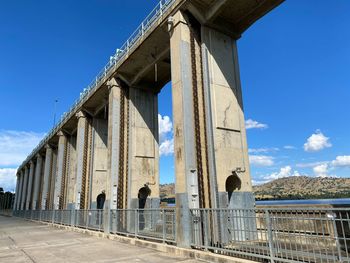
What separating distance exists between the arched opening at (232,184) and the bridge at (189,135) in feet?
0.14

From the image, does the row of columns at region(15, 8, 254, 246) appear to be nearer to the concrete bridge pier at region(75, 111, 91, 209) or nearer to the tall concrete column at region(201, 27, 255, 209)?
the tall concrete column at region(201, 27, 255, 209)

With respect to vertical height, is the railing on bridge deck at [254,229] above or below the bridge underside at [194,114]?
below

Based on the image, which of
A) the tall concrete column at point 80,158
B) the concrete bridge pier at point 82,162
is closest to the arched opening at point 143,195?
the concrete bridge pier at point 82,162

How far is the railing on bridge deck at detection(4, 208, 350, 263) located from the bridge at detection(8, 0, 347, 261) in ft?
0.21

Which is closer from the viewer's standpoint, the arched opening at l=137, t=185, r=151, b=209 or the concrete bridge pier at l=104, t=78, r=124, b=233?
the concrete bridge pier at l=104, t=78, r=124, b=233

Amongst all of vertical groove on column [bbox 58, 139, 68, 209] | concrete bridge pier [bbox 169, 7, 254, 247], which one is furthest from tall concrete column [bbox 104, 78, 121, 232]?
vertical groove on column [bbox 58, 139, 68, 209]

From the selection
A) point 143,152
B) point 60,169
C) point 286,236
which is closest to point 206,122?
point 286,236

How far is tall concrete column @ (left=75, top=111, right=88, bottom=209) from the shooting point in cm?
2558

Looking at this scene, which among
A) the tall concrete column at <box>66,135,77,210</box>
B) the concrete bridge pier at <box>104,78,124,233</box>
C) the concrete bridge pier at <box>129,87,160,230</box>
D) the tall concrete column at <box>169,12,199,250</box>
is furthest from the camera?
the tall concrete column at <box>66,135,77,210</box>

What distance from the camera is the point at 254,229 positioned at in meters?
9.79

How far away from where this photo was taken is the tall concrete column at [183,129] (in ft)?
36.3

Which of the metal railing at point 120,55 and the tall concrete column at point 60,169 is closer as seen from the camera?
the metal railing at point 120,55

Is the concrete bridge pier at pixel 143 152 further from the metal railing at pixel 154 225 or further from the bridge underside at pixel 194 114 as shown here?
the metal railing at pixel 154 225

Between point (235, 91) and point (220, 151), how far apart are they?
3.14 meters
